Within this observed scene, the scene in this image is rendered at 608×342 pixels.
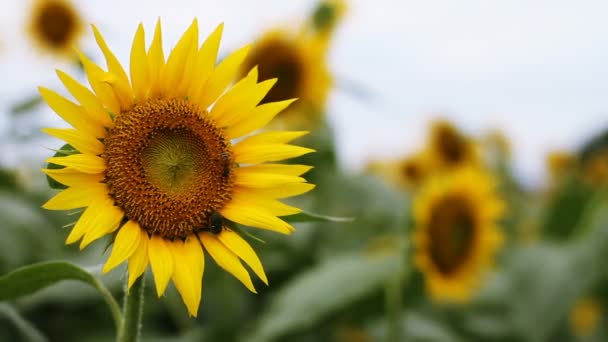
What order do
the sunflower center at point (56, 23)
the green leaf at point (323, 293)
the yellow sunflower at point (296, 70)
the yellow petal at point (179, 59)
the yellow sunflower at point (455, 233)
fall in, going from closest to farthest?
the yellow petal at point (179, 59) < the green leaf at point (323, 293) < the yellow sunflower at point (455, 233) < the yellow sunflower at point (296, 70) < the sunflower center at point (56, 23)

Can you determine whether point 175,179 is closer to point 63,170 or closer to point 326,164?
point 63,170

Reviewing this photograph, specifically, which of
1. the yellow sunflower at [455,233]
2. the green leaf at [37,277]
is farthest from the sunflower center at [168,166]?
the yellow sunflower at [455,233]

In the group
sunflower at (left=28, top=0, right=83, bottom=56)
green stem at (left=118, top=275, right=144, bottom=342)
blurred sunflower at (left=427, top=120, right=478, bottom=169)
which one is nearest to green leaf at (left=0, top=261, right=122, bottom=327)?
green stem at (left=118, top=275, right=144, bottom=342)

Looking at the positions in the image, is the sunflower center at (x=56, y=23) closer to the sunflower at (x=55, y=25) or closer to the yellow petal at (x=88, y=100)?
the sunflower at (x=55, y=25)

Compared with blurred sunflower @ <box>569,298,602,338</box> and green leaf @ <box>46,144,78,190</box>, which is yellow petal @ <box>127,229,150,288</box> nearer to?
green leaf @ <box>46,144,78,190</box>

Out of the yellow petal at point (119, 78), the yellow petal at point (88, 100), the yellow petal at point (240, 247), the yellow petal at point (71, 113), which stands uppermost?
the yellow petal at point (119, 78)

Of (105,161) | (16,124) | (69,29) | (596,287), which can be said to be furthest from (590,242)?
(69,29)
